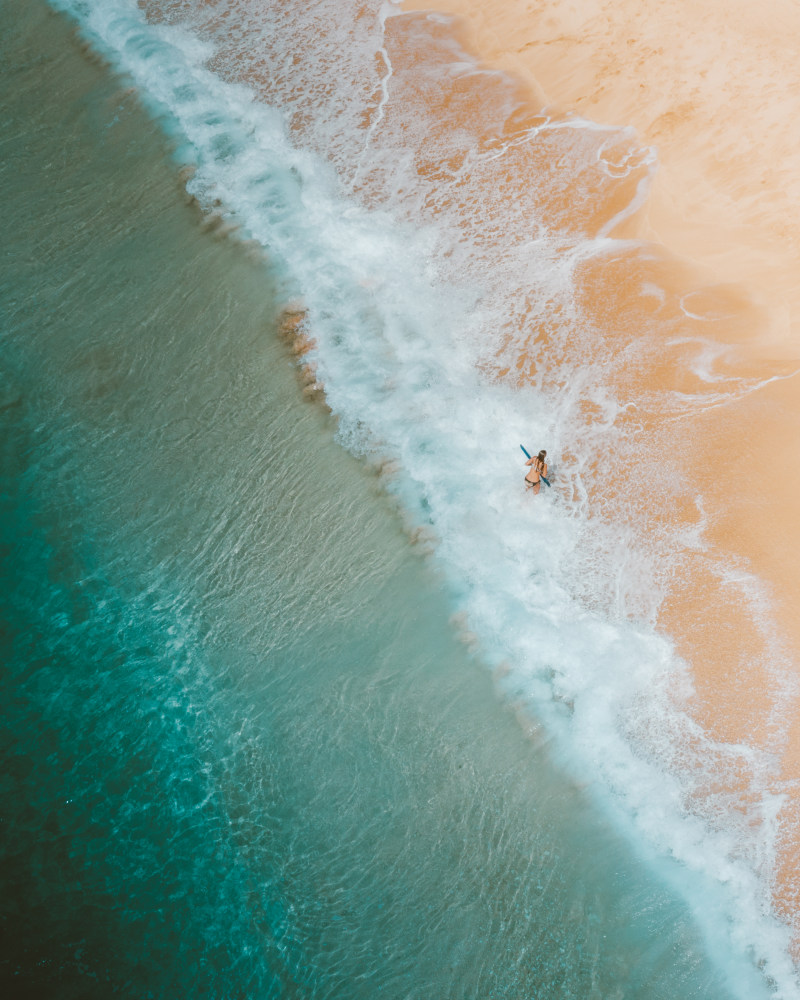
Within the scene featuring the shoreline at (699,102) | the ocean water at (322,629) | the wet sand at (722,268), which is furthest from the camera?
the shoreline at (699,102)

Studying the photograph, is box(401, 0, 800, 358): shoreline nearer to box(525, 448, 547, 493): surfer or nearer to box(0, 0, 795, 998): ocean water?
box(0, 0, 795, 998): ocean water

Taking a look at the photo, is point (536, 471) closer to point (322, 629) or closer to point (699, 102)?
point (322, 629)

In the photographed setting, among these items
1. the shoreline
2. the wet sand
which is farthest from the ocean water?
the shoreline

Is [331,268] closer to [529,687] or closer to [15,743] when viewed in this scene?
[529,687]

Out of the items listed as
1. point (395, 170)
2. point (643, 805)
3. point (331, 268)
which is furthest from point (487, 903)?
point (395, 170)

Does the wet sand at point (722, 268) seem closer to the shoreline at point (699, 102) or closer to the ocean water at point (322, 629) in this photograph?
the shoreline at point (699, 102)

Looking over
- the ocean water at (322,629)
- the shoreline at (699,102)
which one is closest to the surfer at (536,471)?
the ocean water at (322,629)
